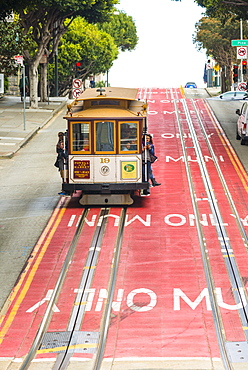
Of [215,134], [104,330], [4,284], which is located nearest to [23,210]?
[4,284]

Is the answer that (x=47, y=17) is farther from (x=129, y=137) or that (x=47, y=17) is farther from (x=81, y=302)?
(x=81, y=302)

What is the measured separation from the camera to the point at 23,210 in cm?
2388

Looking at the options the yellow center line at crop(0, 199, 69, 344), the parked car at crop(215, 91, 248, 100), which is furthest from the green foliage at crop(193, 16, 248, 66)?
the yellow center line at crop(0, 199, 69, 344)

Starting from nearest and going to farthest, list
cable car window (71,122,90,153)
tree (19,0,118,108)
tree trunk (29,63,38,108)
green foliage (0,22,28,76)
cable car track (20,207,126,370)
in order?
1. cable car track (20,207,126,370)
2. cable car window (71,122,90,153)
3. green foliage (0,22,28,76)
4. tree (19,0,118,108)
5. tree trunk (29,63,38,108)

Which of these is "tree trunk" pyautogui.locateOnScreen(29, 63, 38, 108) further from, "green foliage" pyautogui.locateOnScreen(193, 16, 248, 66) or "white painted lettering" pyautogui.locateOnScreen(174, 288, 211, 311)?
"white painted lettering" pyautogui.locateOnScreen(174, 288, 211, 311)

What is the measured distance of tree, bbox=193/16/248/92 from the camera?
82.8 meters

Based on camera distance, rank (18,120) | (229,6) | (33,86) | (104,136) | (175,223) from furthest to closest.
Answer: (33,86) → (18,120) → (229,6) → (104,136) → (175,223)

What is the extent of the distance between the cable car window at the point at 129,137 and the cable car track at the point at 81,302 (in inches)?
86.6

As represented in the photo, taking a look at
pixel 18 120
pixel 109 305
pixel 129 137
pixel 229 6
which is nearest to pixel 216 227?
pixel 129 137

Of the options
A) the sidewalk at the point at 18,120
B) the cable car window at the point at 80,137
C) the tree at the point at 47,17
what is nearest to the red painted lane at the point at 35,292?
the cable car window at the point at 80,137

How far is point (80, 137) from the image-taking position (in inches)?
914

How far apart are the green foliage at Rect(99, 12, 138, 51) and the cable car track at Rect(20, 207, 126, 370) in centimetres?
9173

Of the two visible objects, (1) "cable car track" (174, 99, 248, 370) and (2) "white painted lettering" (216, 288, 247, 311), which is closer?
(1) "cable car track" (174, 99, 248, 370)

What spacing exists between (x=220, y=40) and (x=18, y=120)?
42971 millimetres
